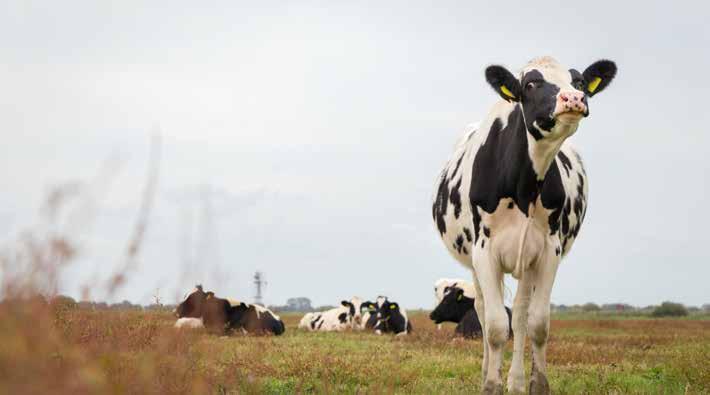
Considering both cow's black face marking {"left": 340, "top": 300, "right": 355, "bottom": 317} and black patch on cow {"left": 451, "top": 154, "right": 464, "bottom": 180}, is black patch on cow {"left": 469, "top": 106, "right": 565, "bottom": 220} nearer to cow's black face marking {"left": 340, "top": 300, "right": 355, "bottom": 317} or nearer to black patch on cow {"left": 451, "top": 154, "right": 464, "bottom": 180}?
black patch on cow {"left": 451, "top": 154, "right": 464, "bottom": 180}

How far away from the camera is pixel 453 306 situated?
2052cm

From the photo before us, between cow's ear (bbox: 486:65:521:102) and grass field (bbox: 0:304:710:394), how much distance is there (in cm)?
277

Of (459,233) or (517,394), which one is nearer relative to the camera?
(517,394)

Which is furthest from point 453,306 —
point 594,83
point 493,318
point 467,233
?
point 594,83

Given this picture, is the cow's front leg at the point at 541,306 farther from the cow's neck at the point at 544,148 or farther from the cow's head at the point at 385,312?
the cow's head at the point at 385,312

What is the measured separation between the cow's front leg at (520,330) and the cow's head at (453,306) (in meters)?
12.4

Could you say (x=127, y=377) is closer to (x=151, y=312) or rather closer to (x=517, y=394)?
(x=151, y=312)

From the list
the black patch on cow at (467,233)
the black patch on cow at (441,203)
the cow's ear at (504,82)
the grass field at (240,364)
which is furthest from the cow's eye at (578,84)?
the grass field at (240,364)

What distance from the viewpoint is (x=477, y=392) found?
7840 millimetres

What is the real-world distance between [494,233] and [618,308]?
88.7m

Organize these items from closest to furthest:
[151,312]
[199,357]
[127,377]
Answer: [127,377] → [199,357] → [151,312]

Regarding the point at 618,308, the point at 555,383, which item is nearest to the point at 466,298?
the point at 555,383

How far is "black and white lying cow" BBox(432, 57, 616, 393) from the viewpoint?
6.79m

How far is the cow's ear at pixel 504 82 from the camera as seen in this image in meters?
6.94
